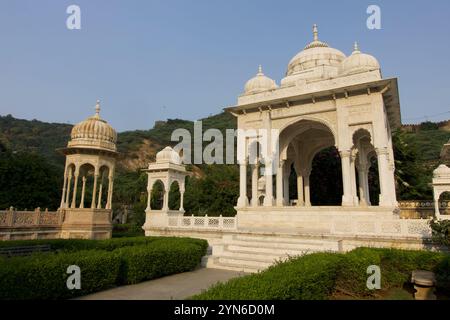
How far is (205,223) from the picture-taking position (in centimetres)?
1642

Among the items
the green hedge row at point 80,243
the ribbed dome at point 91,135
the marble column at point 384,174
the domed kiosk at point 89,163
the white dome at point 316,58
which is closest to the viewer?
the green hedge row at point 80,243

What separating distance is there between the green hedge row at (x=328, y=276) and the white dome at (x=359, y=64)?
10.5 m

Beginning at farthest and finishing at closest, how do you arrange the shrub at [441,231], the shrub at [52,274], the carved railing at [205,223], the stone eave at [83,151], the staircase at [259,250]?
1. the stone eave at [83,151]
2. the carved railing at [205,223]
3. the staircase at [259,250]
4. the shrub at [441,231]
5. the shrub at [52,274]

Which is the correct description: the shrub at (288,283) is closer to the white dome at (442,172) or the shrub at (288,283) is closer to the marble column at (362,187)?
the marble column at (362,187)

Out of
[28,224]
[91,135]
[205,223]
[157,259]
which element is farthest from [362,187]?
[28,224]

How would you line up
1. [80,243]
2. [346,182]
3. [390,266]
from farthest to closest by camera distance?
[346,182]
[80,243]
[390,266]

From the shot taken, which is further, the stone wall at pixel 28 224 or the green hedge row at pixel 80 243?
the stone wall at pixel 28 224

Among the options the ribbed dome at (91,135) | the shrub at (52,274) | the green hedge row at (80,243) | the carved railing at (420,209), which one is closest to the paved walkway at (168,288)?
the shrub at (52,274)

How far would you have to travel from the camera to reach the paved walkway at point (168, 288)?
284 inches

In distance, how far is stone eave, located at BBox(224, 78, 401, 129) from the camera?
49.1 ft

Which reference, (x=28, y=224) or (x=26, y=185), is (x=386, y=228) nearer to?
(x=28, y=224)

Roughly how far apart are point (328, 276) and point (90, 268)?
5.59 m

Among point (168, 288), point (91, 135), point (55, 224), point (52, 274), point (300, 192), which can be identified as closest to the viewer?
point (52, 274)

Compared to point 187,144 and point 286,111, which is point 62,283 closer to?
point 286,111
